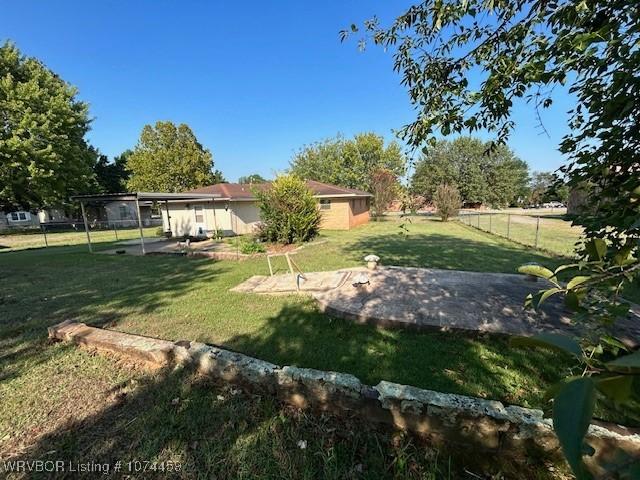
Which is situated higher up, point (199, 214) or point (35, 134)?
point (35, 134)

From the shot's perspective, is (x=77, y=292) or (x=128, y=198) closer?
(x=77, y=292)

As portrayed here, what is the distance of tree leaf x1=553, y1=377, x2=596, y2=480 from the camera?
431mm

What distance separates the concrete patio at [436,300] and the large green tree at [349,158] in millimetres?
31818

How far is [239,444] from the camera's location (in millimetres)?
2271

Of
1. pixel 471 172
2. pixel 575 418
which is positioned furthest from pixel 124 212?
pixel 471 172

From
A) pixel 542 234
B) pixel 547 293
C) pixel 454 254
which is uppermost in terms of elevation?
pixel 547 293

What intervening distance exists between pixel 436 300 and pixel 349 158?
3505 cm

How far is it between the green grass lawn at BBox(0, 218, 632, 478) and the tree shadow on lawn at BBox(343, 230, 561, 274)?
3.47 meters

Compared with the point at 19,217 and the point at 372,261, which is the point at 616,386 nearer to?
the point at 372,261

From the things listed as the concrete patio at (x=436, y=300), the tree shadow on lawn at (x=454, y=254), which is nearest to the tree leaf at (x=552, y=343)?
the concrete patio at (x=436, y=300)

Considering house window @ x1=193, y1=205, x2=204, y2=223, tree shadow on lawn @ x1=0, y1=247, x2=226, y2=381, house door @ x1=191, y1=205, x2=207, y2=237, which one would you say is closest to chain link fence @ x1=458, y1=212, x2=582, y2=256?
tree shadow on lawn @ x1=0, y1=247, x2=226, y2=381

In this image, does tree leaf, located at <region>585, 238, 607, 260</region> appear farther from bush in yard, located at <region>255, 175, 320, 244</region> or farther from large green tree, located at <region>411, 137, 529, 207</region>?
large green tree, located at <region>411, 137, 529, 207</region>

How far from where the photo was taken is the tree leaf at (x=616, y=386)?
521 mm

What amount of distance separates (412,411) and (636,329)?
13.1ft
